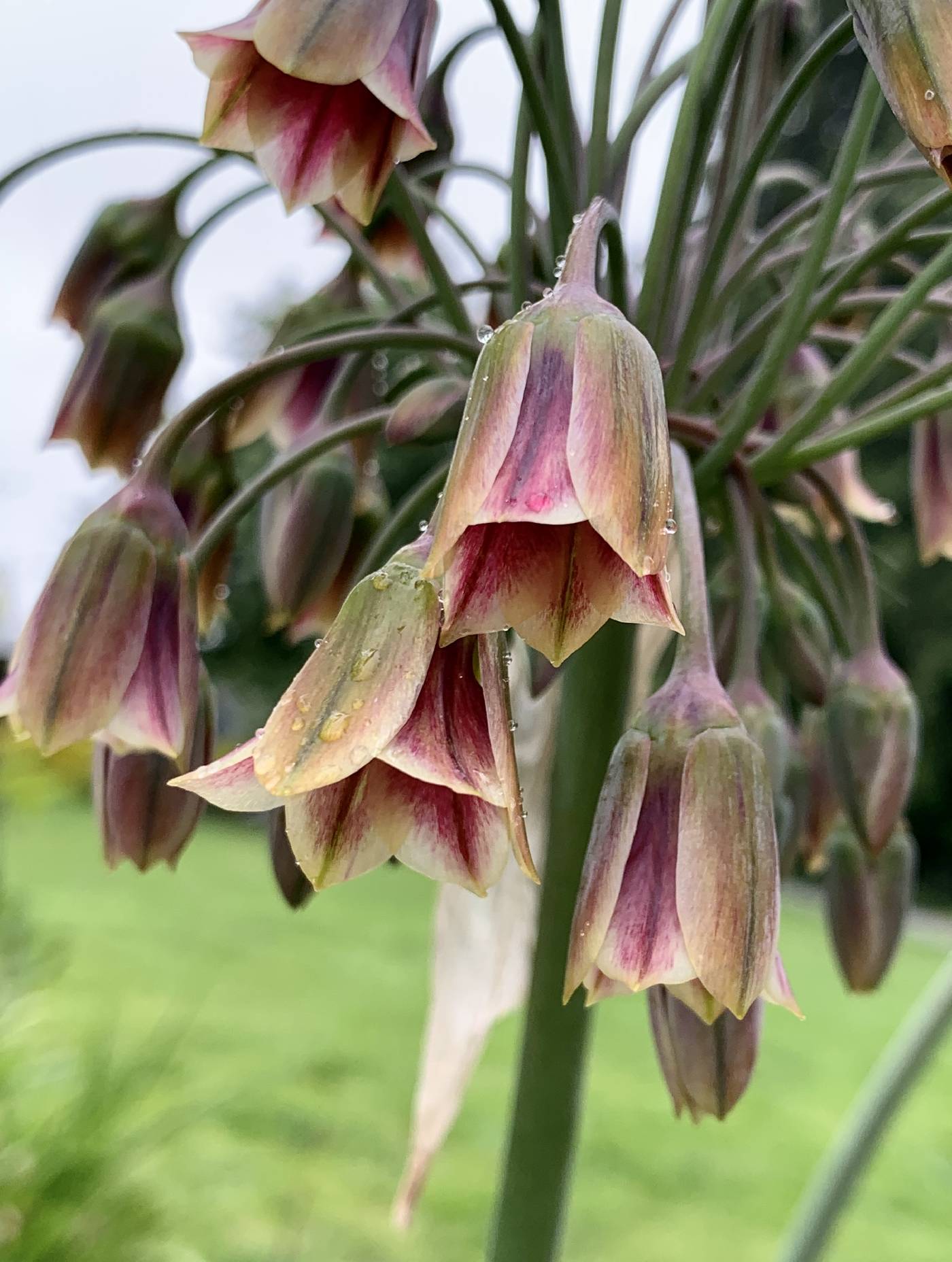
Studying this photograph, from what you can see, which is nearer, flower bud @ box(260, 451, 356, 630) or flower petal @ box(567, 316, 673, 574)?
flower petal @ box(567, 316, 673, 574)

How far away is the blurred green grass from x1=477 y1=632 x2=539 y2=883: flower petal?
1007 mm

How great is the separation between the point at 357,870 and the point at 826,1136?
Answer: 271 cm

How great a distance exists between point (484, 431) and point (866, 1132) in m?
0.46

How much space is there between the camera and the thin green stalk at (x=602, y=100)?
0.50 m

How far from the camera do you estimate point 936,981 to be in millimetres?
626

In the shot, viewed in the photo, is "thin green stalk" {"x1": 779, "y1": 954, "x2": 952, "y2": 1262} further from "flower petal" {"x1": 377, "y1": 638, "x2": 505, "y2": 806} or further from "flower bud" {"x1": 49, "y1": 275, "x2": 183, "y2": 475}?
"flower bud" {"x1": 49, "y1": 275, "x2": 183, "y2": 475}

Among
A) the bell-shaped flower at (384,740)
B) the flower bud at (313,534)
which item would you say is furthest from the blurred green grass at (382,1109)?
the bell-shaped flower at (384,740)

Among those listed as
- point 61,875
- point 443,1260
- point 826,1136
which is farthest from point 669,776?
point 61,875

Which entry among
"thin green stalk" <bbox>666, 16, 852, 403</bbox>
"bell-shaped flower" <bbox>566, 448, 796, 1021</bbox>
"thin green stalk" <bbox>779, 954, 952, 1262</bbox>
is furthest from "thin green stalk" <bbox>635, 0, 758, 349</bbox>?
"thin green stalk" <bbox>779, 954, 952, 1262</bbox>

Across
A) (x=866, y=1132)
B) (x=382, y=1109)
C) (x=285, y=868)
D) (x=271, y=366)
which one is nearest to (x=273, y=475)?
(x=271, y=366)

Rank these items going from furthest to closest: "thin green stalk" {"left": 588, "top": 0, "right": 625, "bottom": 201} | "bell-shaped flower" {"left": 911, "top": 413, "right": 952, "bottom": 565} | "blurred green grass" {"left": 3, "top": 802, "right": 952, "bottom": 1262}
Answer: "blurred green grass" {"left": 3, "top": 802, "right": 952, "bottom": 1262} < "bell-shaped flower" {"left": 911, "top": 413, "right": 952, "bottom": 565} < "thin green stalk" {"left": 588, "top": 0, "right": 625, "bottom": 201}

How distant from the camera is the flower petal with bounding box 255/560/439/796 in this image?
0.32 metres

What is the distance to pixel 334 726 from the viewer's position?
12.8 inches

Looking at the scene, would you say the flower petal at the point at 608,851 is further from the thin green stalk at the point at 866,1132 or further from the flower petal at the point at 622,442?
the thin green stalk at the point at 866,1132
